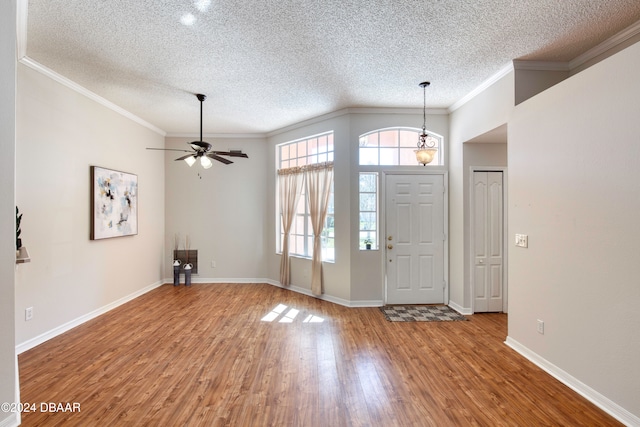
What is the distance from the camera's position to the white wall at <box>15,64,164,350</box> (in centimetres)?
308

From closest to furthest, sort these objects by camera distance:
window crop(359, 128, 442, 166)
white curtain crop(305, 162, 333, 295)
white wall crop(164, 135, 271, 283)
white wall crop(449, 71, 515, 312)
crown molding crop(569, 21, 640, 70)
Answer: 1. crown molding crop(569, 21, 640, 70)
2. white wall crop(449, 71, 515, 312)
3. window crop(359, 128, 442, 166)
4. white curtain crop(305, 162, 333, 295)
5. white wall crop(164, 135, 271, 283)

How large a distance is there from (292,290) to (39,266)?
3.55 meters

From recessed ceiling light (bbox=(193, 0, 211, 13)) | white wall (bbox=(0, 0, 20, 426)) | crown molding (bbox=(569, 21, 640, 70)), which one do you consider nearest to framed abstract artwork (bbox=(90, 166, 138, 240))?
white wall (bbox=(0, 0, 20, 426))

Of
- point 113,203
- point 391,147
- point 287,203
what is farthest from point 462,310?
point 113,203

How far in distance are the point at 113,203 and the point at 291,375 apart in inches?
149

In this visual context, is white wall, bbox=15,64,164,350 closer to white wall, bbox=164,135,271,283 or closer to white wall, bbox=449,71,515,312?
white wall, bbox=164,135,271,283

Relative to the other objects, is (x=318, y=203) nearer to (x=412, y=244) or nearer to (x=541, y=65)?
(x=412, y=244)

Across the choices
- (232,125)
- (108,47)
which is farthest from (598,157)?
(232,125)

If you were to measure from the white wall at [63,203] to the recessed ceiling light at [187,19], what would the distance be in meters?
2.05

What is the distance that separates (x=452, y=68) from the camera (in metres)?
3.29

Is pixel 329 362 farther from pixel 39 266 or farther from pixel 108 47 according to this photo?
pixel 108 47

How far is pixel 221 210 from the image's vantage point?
5.99 meters

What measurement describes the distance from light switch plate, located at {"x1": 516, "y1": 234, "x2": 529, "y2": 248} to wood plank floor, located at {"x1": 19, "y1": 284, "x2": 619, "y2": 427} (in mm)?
1151

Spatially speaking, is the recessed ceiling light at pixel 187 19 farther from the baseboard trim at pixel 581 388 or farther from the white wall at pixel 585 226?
the baseboard trim at pixel 581 388
